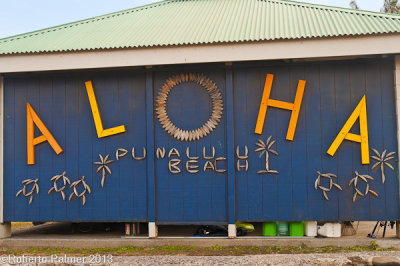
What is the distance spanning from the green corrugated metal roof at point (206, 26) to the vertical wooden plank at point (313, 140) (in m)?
0.94

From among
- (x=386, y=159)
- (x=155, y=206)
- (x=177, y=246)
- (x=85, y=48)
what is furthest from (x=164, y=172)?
(x=386, y=159)

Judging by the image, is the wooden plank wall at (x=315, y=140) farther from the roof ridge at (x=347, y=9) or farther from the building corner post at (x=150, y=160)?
the building corner post at (x=150, y=160)

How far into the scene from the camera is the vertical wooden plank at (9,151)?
9.62 metres

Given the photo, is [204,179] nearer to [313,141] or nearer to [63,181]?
[313,141]

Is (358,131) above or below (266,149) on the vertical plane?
above

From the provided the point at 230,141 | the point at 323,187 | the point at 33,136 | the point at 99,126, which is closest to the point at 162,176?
the point at 230,141

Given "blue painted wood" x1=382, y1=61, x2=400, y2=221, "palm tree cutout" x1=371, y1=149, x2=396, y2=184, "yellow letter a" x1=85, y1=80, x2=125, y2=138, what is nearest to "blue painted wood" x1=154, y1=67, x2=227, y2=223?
"yellow letter a" x1=85, y1=80, x2=125, y2=138

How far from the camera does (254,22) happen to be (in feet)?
32.4

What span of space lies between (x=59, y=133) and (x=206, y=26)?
13.6 feet

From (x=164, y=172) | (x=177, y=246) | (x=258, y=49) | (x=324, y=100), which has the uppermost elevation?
(x=258, y=49)

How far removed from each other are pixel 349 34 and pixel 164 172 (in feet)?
15.3

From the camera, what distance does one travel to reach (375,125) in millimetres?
8641

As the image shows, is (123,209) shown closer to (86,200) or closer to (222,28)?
(86,200)

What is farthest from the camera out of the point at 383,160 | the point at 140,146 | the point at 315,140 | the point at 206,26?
the point at 206,26
